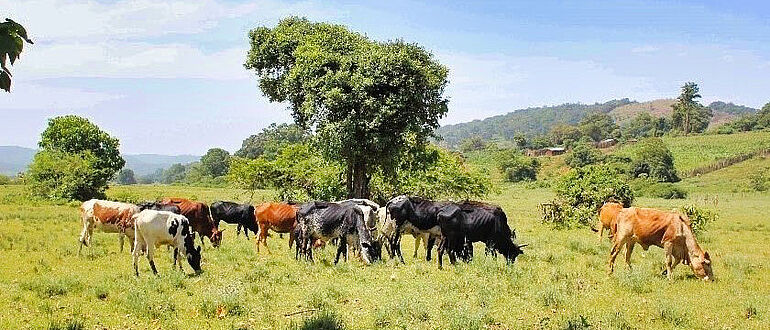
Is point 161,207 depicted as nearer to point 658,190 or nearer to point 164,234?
point 164,234

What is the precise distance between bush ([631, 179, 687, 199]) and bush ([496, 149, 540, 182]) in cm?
2788

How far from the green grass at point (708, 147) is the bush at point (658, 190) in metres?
24.6

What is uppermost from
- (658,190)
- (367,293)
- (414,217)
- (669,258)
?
(414,217)

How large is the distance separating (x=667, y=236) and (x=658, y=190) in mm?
57164

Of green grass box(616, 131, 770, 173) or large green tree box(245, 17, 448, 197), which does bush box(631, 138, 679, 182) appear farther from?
large green tree box(245, 17, 448, 197)

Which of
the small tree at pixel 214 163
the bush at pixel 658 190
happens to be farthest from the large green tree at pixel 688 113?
the small tree at pixel 214 163

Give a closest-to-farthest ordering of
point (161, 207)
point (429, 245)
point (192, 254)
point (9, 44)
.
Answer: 1. point (9, 44)
2. point (192, 254)
3. point (429, 245)
4. point (161, 207)

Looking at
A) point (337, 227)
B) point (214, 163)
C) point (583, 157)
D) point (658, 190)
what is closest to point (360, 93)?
point (337, 227)

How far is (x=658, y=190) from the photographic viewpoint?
6631 cm

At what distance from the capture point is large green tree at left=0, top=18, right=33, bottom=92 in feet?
16.6

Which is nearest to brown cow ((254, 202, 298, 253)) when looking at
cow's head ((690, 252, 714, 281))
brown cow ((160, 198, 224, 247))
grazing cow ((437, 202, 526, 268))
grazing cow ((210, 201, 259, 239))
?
brown cow ((160, 198, 224, 247))

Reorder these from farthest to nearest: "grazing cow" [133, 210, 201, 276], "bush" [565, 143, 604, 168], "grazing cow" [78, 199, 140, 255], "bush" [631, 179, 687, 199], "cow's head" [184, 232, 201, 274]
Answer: "bush" [565, 143, 604, 168] → "bush" [631, 179, 687, 199] → "grazing cow" [78, 199, 140, 255] → "cow's head" [184, 232, 201, 274] → "grazing cow" [133, 210, 201, 276]

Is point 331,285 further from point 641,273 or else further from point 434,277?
point 641,273

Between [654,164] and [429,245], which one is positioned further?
[654,164]
